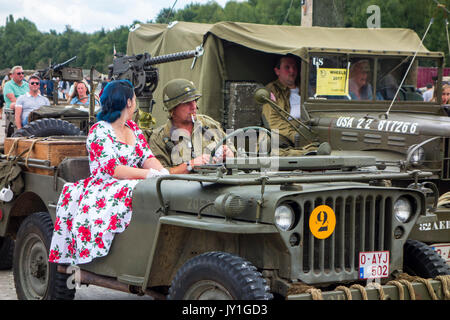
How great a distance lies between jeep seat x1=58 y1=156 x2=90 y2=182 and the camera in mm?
5926

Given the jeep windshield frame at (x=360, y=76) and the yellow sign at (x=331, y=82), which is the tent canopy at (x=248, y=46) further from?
the yellow sign at (x=331, y=82)

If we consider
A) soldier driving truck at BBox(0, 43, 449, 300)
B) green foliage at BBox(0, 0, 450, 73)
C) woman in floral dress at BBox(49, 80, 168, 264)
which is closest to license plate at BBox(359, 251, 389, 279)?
soldier driving truck at BBox(0, 43, 449, 300)

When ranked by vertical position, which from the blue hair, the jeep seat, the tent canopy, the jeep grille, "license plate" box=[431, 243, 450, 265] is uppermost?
the tent canopy

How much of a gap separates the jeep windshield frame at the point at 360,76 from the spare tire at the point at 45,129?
2.61 meters

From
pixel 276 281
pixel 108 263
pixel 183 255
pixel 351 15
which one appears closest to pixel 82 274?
pixel 108 263

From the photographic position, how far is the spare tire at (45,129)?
745 centimetres

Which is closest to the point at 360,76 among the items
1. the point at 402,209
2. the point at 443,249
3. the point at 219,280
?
the point at 443,249

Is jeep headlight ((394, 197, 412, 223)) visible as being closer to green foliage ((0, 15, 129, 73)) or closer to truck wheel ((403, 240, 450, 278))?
truck wheel ((403, 240, 450, 278))

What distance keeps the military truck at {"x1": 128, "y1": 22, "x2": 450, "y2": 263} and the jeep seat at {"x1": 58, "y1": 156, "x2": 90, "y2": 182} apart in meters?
3.19

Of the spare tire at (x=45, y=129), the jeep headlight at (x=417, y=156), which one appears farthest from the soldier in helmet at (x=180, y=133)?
the jeep headlight at (x=417, y=156)

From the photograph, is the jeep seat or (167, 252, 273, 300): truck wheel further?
the jeep seat

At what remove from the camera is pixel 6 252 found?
777 cm

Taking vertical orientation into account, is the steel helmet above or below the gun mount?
below

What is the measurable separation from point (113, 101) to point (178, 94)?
0.64 metres
